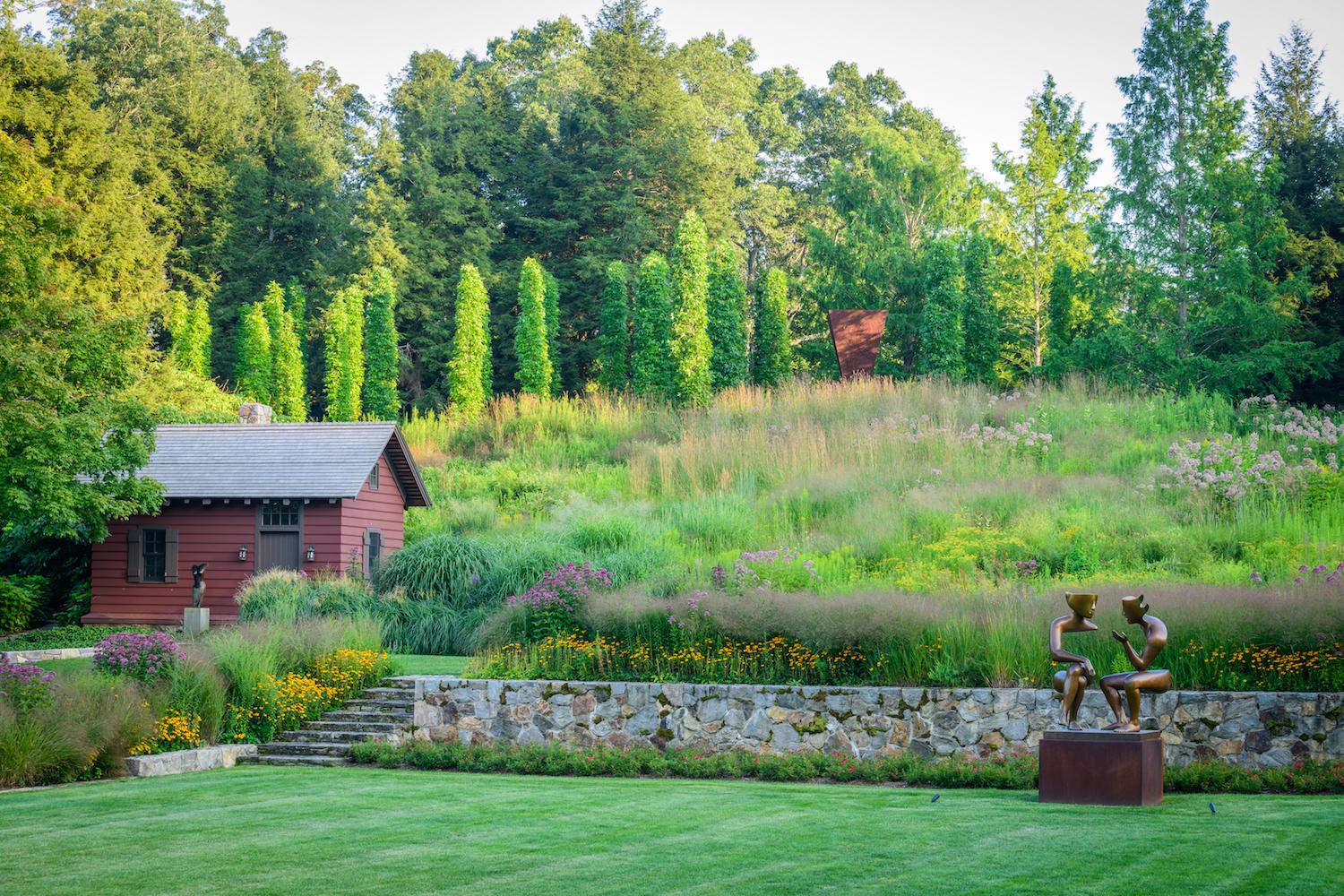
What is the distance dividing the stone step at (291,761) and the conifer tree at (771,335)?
24494 mm

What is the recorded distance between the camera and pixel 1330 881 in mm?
6125

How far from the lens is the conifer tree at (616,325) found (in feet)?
129

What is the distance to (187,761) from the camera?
1218cm

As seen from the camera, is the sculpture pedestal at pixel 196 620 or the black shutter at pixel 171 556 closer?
the sculpture pedestal at pixel 196 620

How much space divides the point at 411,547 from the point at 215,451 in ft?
20.6

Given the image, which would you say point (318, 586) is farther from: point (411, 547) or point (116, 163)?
point (116, 163)

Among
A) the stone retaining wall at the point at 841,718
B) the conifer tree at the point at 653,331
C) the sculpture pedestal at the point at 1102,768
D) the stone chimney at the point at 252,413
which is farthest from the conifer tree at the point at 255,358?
the sculpture pedestal at the point at 1102,768

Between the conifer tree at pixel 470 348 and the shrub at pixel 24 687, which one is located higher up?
the conifer tree at pixel 470 348

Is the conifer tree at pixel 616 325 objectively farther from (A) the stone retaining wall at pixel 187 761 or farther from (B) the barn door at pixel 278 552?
(A) the stone retaining wall at pixel 187 761

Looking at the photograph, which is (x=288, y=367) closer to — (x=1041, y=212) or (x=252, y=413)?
(x=252, y=413)

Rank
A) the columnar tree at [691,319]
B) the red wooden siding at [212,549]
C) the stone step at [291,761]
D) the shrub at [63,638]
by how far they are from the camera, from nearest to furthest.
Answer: the stone step at [291,761], the shrub at [63,638], the red wooden siding at [212,549], the columnar tree at [691,319]

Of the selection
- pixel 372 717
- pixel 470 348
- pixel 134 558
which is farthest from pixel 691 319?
pixel 372 717

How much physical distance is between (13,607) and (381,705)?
504 inches

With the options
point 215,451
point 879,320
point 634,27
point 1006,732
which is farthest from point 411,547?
point 634,27
